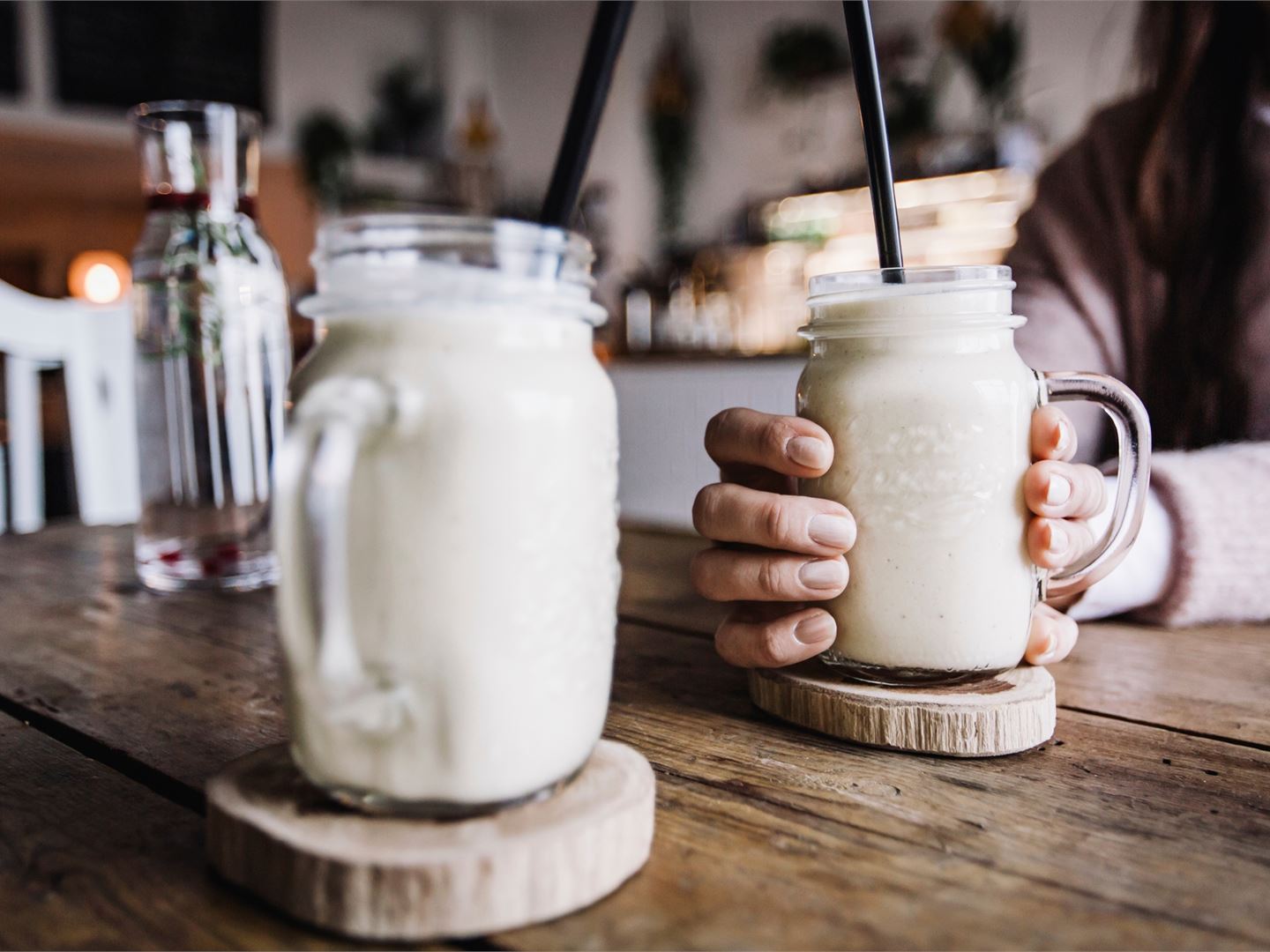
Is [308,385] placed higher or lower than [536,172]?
lower

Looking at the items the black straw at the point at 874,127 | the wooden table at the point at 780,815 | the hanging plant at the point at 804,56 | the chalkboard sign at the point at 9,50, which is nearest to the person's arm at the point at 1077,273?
the wooden table at the point at 780,815

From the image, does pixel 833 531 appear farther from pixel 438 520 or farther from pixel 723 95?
pixel 723 95

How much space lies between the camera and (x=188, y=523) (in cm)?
96

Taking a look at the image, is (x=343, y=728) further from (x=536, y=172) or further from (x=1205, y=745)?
(x=536, y=172)

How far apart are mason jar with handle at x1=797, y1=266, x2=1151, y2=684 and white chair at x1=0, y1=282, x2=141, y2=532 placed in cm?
136

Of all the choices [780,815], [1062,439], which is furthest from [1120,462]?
[780,815]

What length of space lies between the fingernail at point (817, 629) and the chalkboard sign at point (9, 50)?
5384mm

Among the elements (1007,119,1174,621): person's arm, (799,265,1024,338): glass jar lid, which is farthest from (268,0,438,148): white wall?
(799,265,1024,338): glass jar lid

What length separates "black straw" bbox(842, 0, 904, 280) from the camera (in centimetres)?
52

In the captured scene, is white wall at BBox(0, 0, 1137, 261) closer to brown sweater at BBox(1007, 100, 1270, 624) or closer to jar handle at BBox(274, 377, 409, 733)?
brown sweater at BBox(1007, 100, 1270, 624)

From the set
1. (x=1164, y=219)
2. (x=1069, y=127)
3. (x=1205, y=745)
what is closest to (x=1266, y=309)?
(x=1164, y=219)

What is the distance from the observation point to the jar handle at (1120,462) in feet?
1.85

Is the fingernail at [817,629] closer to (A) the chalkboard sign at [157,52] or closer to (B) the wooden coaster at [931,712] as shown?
(B) the wooden coaster at [931,712]

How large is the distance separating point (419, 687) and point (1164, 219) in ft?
3.92
